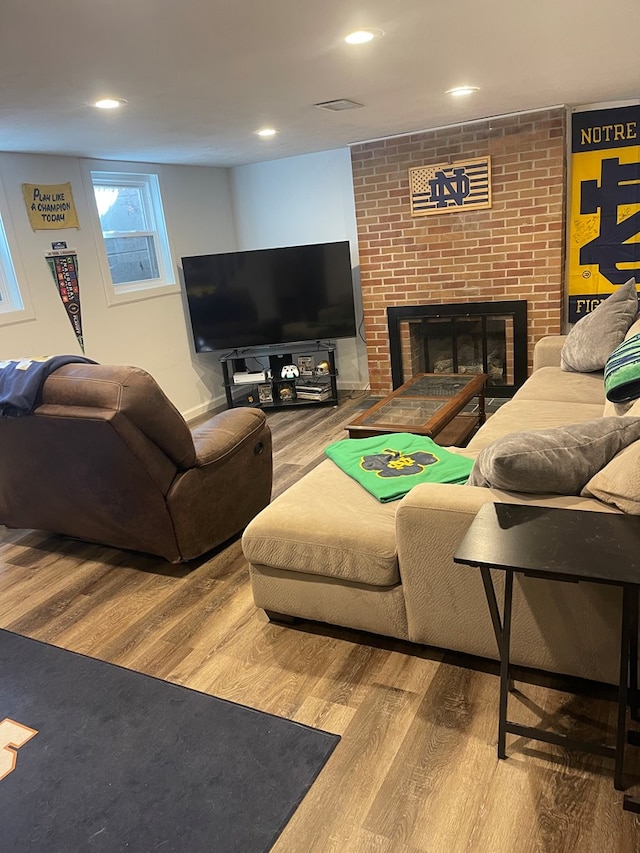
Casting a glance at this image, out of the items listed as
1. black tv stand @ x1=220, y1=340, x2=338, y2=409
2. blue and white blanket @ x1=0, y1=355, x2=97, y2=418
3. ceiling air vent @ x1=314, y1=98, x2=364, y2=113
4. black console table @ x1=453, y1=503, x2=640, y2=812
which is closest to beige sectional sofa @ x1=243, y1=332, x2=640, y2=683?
black console table @ x1=453, y1=503, x2=640, y2=812

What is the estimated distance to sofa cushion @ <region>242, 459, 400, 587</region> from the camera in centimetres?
204

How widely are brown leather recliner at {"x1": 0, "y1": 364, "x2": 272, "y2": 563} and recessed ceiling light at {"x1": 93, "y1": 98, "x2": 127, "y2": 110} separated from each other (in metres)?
1.32

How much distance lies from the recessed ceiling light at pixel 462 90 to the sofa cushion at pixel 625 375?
5.44 ft

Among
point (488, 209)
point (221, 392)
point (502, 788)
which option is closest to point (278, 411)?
point (221, 392)

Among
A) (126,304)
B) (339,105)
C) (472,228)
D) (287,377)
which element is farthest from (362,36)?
(287,377)

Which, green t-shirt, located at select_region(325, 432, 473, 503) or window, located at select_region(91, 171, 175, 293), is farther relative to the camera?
window, located at select_region(91, 171, 175, 293)

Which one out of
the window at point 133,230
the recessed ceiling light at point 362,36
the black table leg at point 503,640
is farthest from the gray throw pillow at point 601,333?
the window at point 133,230

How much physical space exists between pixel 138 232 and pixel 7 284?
1403 mm

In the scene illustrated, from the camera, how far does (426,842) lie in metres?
1.48

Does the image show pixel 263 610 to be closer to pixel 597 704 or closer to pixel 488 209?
pixel 597 704

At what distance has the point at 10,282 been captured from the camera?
162 inches

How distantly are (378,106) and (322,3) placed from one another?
1.83 meters

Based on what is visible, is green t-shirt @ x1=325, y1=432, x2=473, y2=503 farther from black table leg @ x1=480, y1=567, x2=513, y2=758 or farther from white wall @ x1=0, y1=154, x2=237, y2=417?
white wall @ x1=0, y1=154, x2=237, y2=417

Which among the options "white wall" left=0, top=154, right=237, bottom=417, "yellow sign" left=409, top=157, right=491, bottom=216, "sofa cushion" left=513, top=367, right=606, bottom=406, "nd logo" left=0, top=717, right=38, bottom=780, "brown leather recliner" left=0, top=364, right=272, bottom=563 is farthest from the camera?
"yellow sign" left=409, top=157, right=491, bottom=216
